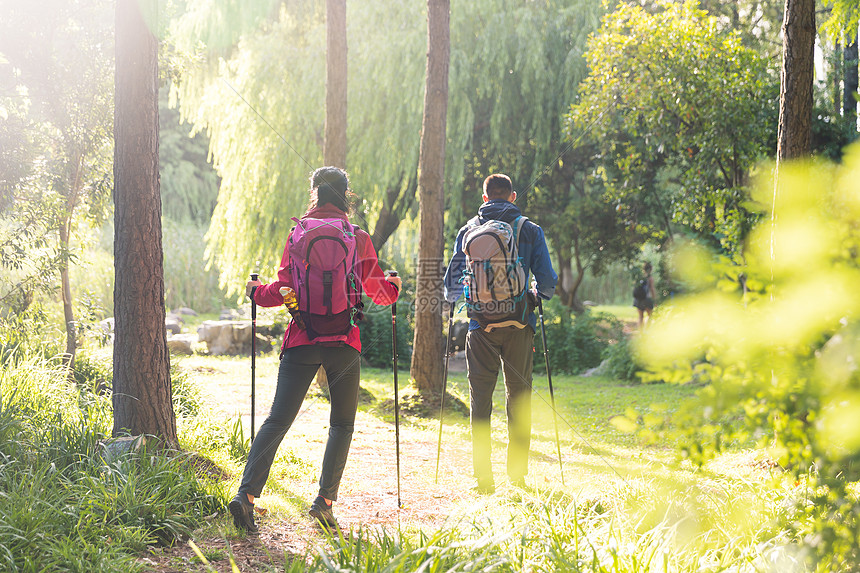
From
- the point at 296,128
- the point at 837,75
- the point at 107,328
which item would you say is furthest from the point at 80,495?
the point at 837,75

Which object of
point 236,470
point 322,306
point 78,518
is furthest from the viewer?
point 236,470

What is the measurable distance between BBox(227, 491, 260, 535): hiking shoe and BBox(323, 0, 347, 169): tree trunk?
18.7 feet

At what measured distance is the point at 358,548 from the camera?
2.61m

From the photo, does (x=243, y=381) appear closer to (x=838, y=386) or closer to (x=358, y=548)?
(x=358, y=548)

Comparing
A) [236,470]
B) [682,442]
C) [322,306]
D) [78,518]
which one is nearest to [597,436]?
[236,470]

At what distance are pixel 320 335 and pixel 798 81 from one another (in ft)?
12.8

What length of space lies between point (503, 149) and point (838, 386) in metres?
13.0

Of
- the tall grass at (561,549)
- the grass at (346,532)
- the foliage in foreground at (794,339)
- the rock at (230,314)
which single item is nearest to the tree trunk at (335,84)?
the grass at (346,532)

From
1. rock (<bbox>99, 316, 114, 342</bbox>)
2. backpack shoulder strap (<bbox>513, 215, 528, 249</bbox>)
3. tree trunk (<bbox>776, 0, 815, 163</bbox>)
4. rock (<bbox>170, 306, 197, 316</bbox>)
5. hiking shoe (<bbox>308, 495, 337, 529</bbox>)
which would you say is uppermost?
tree trunk (<bbox>776, 0, 815, 163</bbox>)

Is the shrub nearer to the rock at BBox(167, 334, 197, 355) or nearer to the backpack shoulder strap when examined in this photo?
the rock at BBox(167, 334, 197, 355)

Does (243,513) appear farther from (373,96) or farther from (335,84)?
(373,96)

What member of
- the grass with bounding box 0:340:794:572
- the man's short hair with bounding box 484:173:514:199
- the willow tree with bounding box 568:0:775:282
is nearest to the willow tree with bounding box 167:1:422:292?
the willow tree with bounding box 568:0:775:282

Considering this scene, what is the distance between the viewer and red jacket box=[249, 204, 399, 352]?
11.3 feet

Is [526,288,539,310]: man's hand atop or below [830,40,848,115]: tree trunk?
below
